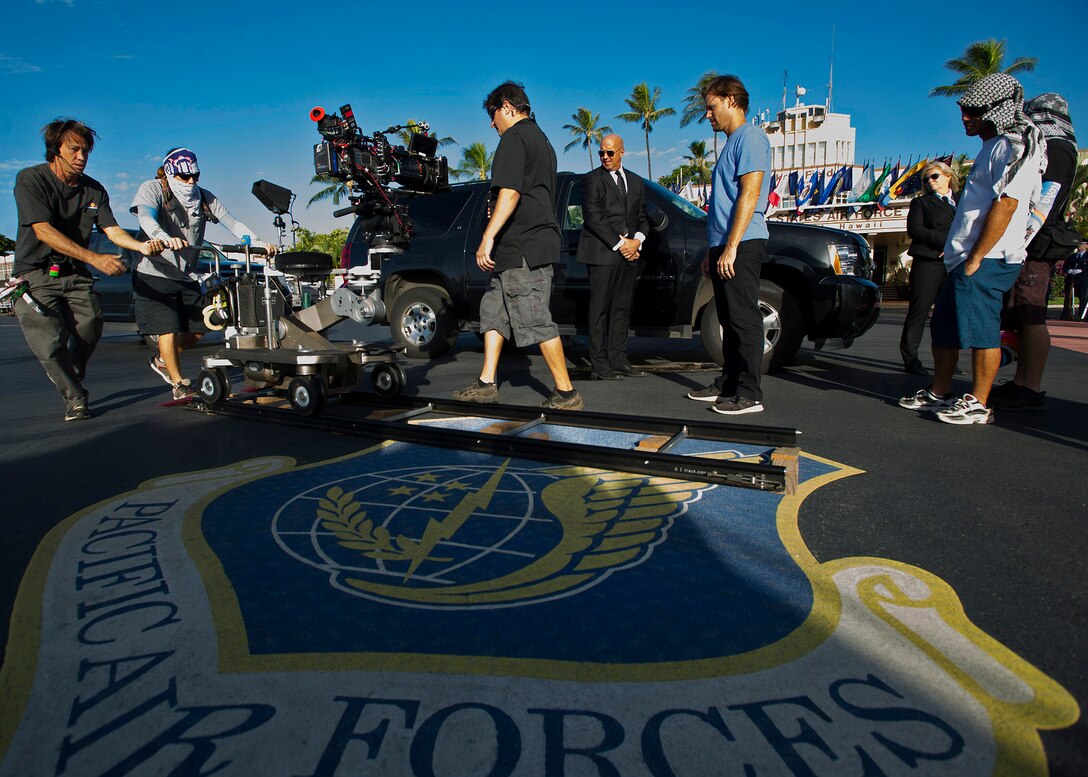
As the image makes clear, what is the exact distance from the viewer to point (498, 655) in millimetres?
1588

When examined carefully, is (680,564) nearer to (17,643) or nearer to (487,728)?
(487,728)

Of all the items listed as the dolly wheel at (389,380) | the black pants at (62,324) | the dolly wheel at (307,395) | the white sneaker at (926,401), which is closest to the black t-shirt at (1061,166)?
the white sneaker at (926,401)

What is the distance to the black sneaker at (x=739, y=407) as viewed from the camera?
4.41 m

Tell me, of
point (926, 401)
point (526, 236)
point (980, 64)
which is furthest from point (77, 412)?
point (980, 64)

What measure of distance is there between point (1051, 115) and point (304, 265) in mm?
5231

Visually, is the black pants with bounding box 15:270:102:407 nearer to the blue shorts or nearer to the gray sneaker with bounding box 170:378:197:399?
the gray sneaker with bounding box 170:378:197:399

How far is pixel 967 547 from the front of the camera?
2.20 m

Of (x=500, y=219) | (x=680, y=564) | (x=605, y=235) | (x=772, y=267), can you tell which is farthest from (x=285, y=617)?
(x=772, y=267)

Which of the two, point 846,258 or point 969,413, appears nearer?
point 969,413

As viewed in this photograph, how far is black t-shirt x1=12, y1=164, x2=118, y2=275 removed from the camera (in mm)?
4320

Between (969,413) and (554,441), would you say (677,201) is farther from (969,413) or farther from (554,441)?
(554,441)

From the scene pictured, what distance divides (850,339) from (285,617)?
5.71 m

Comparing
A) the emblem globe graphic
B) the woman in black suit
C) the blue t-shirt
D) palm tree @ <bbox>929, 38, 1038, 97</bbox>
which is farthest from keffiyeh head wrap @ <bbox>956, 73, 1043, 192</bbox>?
palm tree @ <bbox>929, 38, 1038, 97</bbox>

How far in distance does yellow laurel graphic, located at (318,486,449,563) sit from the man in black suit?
3569 mm
